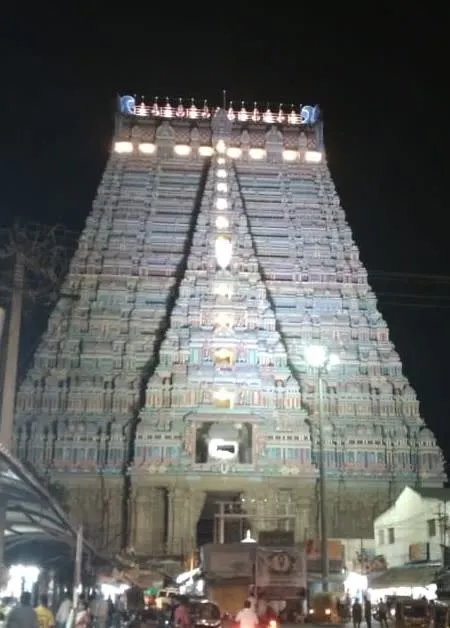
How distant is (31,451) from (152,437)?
8527 millimetres

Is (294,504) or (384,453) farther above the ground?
(384,453)

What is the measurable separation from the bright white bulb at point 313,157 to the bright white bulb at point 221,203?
10951 mm

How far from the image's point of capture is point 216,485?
184ft

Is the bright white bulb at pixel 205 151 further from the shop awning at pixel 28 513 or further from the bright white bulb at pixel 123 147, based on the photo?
the shop awning at pixel 28 513

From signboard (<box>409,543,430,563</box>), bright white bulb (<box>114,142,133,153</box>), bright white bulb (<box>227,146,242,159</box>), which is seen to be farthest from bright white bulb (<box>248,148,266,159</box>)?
signboard (<box>409,543,430,563</box>)

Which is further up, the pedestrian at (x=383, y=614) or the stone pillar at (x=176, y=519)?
the stone pillar at (x=176, y=519)

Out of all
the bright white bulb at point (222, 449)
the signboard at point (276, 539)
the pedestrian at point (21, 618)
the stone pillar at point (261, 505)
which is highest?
the bright white bulb at point (222, 449)

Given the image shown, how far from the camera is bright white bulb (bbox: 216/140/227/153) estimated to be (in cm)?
7425

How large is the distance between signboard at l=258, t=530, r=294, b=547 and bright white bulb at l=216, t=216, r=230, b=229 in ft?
136

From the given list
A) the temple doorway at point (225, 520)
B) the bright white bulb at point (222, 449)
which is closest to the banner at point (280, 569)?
the temple doorway at point (225, 520)

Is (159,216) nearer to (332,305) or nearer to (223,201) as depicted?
(223,201)

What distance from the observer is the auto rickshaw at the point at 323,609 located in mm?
34531

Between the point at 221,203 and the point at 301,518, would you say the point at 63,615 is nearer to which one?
the point at 301,518

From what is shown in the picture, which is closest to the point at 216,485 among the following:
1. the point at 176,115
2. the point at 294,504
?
the point at 294,504
